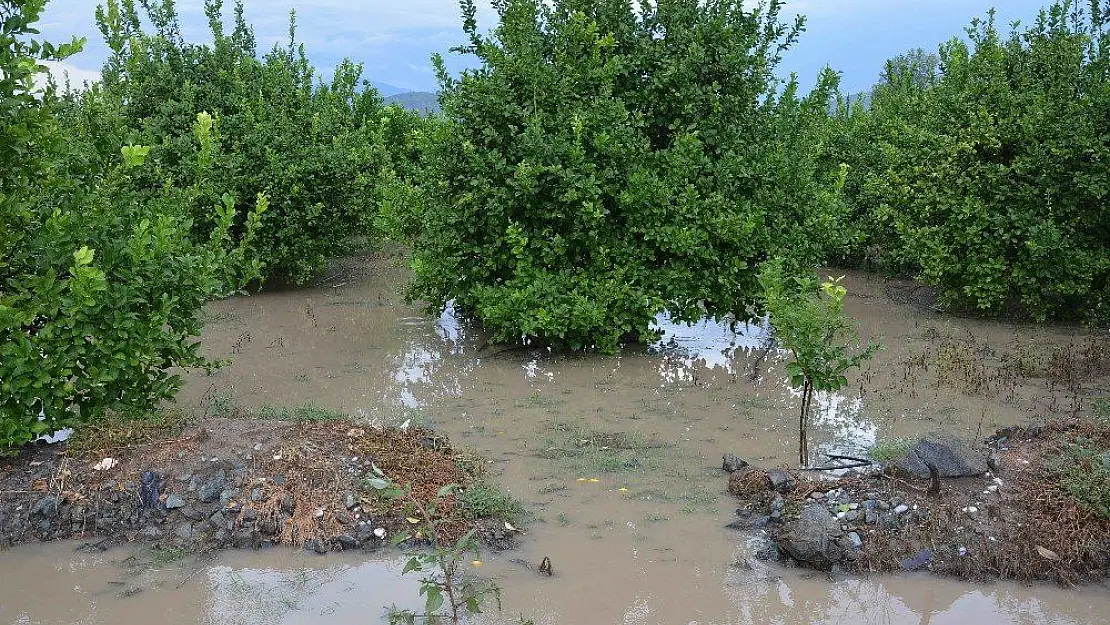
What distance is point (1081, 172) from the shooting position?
10.9 metres

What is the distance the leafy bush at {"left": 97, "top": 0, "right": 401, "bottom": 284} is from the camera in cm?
1256

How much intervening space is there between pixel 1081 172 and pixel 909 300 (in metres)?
3.12

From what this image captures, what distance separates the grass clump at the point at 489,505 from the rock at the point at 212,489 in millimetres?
1395

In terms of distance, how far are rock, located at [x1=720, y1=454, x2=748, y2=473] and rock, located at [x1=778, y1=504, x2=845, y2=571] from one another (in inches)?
47.2

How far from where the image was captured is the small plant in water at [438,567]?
4.28m

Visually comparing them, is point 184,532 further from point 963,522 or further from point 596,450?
point 963,522

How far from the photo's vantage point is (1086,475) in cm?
582

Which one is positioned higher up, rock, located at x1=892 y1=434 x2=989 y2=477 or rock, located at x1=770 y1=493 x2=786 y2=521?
rock, located at x1=892 y1=434 x2=989 y2=477

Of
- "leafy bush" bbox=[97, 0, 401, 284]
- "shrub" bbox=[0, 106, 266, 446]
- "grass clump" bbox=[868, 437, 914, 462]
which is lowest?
"grass clump" bbox=[868, 437, 914, 462]

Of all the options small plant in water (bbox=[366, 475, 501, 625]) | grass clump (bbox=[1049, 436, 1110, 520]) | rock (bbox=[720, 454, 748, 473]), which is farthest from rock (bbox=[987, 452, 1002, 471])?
small plant in water (bbox=[366, 475, 501, 625])

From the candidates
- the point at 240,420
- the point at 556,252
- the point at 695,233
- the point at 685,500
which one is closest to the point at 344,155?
the point at 556,252

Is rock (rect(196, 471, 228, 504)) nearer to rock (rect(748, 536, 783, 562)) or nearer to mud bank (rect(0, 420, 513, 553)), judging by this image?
mud bank (rect(0, 420, 513, 553))

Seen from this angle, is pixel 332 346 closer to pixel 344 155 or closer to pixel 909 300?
pixel 344 155

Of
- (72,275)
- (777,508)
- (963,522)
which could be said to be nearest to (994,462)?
(963,522)
